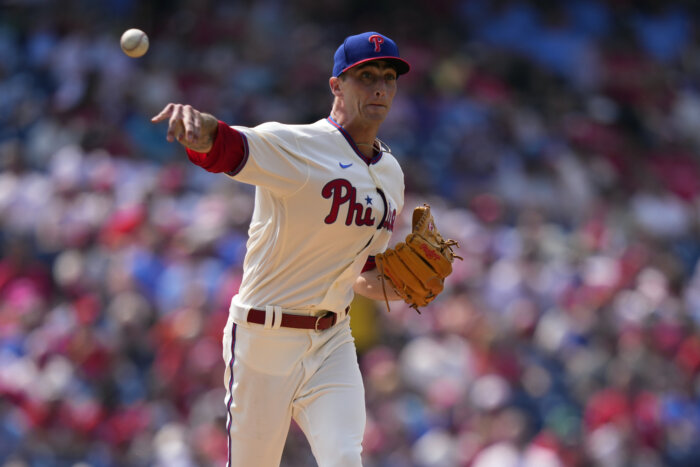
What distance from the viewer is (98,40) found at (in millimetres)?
10930

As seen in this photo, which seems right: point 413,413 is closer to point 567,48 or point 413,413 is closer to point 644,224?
point 644,224

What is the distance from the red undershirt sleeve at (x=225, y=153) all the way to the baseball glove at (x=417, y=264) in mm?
926

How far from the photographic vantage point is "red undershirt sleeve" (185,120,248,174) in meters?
3.79

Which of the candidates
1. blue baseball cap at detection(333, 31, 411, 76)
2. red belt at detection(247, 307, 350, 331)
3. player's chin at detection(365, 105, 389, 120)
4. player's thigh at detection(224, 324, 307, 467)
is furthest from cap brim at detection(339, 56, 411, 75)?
player's thigh at detection(224, 324, 307, 467)

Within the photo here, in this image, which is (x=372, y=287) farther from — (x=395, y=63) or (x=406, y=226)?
(x=406, y=226)

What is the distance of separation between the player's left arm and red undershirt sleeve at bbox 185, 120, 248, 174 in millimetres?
989

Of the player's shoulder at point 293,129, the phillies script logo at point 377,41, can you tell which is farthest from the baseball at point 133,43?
the phillies script logo at point 377,41

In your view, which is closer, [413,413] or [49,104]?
[413,413]

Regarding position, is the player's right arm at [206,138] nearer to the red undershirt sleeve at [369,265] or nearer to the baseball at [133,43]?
the baseball at [133,43]

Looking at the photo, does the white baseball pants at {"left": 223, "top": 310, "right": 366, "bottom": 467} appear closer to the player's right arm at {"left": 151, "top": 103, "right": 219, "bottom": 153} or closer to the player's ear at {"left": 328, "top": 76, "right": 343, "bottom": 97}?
the player's right arm at {"left": 151, "top": 103, "right": 219, "bottom": 153}

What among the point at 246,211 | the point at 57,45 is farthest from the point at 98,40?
the point at 246,211

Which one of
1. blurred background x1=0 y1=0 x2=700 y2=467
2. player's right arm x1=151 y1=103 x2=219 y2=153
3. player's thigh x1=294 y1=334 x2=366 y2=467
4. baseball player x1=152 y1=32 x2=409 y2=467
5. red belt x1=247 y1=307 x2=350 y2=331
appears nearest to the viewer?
player's right arm x1=151 y1=103 x2=219 y2=153

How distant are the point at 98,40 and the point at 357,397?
766 cm

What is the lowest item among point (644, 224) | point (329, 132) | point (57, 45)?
point (644, 224)
